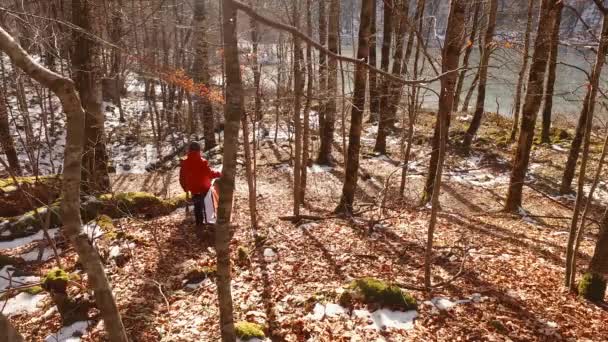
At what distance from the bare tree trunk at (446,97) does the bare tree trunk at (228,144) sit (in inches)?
74.4

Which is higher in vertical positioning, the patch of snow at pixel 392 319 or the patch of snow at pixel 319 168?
the patch of snow at pixel 392 319

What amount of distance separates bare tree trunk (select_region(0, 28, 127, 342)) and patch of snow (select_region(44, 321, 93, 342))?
297 cm

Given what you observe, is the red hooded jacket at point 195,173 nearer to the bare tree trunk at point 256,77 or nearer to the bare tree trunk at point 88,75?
the bare tree trunk at point 88,75

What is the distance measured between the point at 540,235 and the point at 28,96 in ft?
90.4

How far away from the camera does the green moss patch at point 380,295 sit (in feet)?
17.2

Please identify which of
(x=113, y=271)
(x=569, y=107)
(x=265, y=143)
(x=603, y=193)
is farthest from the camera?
(x=569, y=107)

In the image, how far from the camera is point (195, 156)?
773 centimetres

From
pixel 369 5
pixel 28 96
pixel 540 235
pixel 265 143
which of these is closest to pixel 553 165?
pixel 540 235

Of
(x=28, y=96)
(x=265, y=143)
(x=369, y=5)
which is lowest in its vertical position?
(x=265, y=143)

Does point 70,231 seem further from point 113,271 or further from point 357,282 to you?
point 113,271

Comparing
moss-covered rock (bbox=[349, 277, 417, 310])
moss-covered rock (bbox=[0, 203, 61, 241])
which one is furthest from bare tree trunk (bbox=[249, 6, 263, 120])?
moss-covered rock (bbox=[349, 277, 417, 310])

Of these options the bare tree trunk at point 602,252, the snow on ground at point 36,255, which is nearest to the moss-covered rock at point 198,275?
the snow on ground at point 36,255

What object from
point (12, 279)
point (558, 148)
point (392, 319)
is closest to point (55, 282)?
point (12, 279)

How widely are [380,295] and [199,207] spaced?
4439 mm
